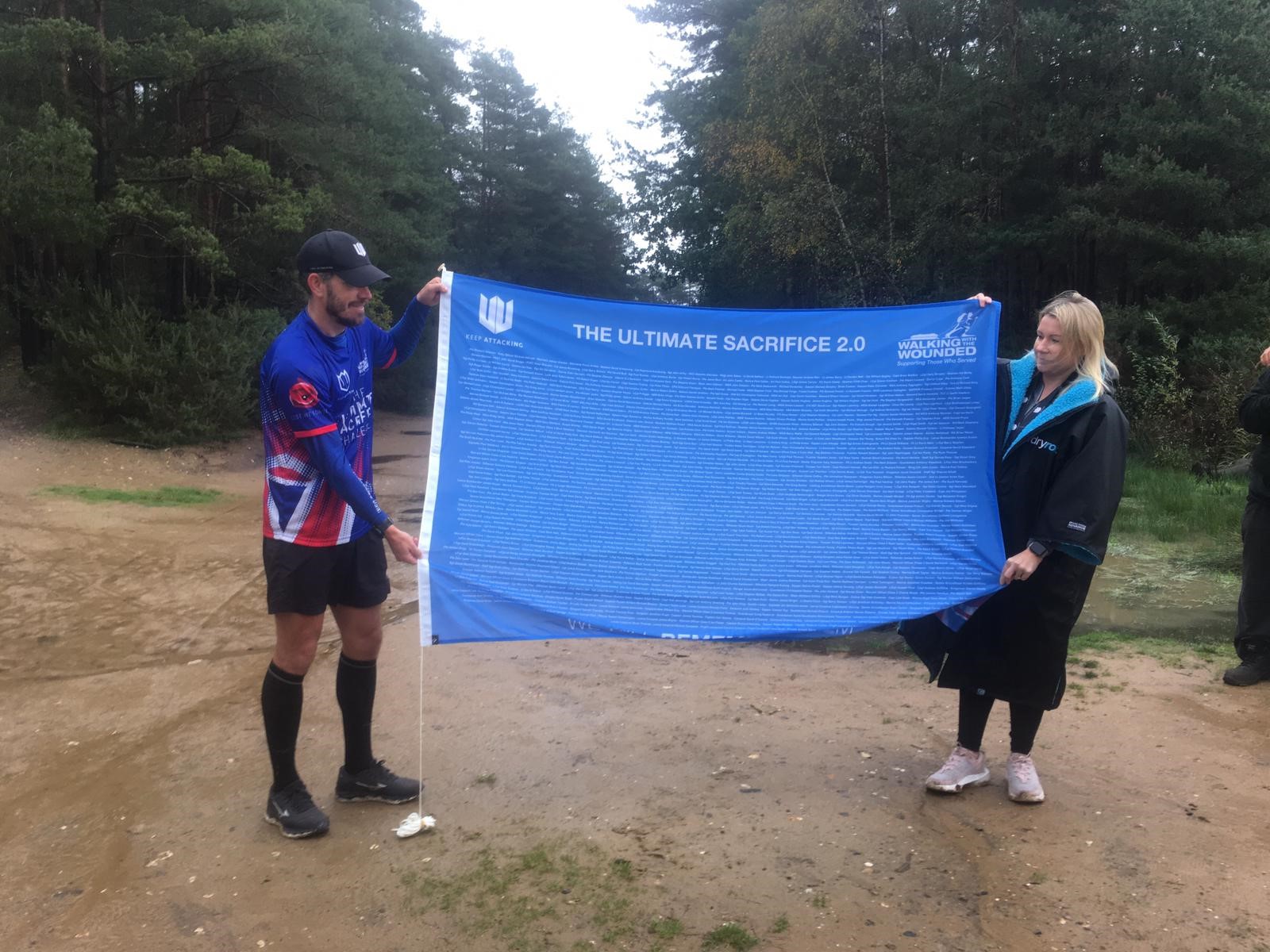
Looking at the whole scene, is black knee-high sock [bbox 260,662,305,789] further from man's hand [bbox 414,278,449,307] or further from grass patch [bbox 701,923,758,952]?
grass patch [bbox 701,923,758,952]

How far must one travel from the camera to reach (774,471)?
12.4ft

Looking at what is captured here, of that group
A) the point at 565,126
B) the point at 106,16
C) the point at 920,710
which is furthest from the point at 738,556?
the point at 565,126

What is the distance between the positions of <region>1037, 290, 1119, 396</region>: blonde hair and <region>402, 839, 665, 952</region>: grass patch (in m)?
2.32

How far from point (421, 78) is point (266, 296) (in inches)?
586

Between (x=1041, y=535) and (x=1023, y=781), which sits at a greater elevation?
(x=1041, y=535)

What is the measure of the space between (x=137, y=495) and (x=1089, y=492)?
36.2 ft

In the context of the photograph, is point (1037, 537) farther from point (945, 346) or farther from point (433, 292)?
point (433, 292)

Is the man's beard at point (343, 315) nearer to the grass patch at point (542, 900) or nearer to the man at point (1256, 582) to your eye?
the grass patch at point (542, 900)

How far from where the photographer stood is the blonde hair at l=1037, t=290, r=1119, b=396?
350 centimetres

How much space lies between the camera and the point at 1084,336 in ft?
11.5

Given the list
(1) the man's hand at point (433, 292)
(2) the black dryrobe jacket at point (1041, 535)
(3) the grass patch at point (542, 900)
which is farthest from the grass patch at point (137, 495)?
(2) the black dryrobe jacket at point (1041, 535)

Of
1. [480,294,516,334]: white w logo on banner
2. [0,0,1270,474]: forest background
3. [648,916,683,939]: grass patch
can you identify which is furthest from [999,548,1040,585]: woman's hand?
[0,0,1270,474]: forest background

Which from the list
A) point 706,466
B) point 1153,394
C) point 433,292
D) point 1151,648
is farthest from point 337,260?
point 1153,394

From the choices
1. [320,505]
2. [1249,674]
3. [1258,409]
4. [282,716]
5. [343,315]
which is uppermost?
[343,315]
